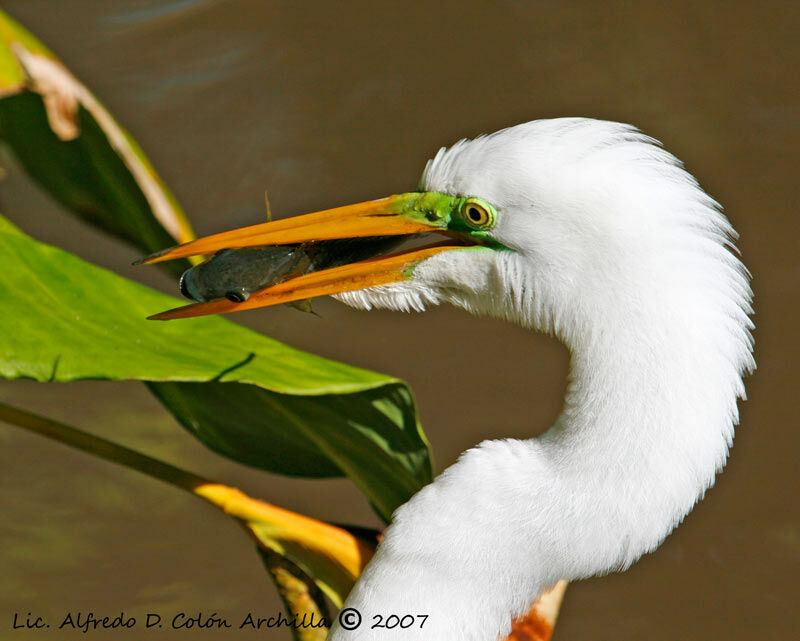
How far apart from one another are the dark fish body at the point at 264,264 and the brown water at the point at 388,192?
1546 millimetres

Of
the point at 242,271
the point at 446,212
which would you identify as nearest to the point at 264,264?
the point at 242,271

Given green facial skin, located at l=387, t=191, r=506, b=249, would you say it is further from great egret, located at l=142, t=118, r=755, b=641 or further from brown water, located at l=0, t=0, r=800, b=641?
brown water, located at l=0, t=0, r=800, b=641

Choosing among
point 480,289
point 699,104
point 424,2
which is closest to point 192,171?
point 424,2

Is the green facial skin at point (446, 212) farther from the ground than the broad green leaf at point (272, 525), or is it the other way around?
the green facial skin at point (446, 212)

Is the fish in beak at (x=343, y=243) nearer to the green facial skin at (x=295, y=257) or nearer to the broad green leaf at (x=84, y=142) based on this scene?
the green facial skin at (x=295, y=257)

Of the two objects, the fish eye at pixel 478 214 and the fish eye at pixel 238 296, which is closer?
the fish eye at pixel 478 214

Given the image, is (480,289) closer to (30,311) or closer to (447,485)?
(447,485)

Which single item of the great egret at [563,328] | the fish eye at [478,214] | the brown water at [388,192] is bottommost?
the brown water at [388,192]

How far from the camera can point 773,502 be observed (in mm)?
2975

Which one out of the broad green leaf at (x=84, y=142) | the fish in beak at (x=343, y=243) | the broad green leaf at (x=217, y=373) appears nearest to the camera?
the fish in beak at (x=343, y=243)

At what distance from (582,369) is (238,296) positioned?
59 centimetres

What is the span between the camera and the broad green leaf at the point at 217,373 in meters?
1.58

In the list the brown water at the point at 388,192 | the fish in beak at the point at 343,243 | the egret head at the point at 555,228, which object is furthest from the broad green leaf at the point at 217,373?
the brown water at the point at 388,192

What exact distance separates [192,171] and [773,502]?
257cm
